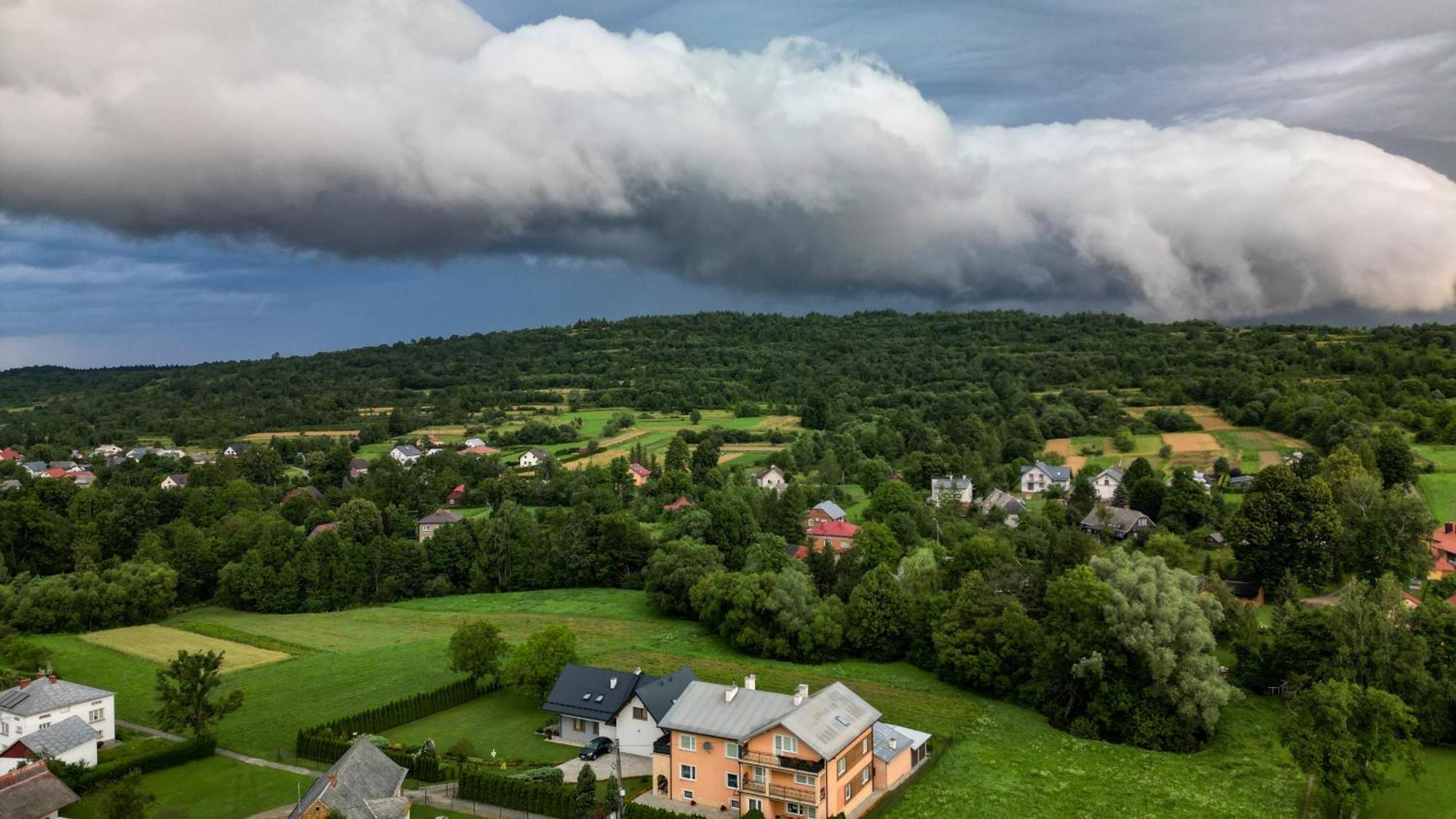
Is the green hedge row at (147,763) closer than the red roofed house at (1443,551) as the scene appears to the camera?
Yes

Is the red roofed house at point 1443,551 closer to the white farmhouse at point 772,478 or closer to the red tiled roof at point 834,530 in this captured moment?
the red tiled roof at point 834,530

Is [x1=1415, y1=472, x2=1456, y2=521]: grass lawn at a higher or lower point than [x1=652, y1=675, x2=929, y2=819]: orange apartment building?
higher

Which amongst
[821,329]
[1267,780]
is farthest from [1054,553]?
[821,329]

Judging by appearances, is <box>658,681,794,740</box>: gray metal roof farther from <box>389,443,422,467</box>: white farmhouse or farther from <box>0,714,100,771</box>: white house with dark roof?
<box>389,443,422,467</box>: white farmhouse

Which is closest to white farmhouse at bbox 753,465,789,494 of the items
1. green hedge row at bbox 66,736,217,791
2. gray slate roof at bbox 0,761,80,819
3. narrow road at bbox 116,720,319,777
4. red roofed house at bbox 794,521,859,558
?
red roofed house at bbox 794,521,859,558

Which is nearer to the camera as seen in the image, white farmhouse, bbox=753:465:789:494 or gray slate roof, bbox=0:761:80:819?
gray slate roof, bbox=0:761:80:819

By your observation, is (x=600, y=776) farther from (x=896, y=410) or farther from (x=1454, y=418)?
(x=896, y=410)

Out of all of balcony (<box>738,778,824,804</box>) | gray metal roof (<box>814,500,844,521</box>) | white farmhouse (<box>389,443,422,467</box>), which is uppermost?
white farmhouse (<box>389,443,422,467</box>)

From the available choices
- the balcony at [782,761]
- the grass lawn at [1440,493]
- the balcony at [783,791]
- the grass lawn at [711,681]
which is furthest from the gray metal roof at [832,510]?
the balcony at [782,761]
